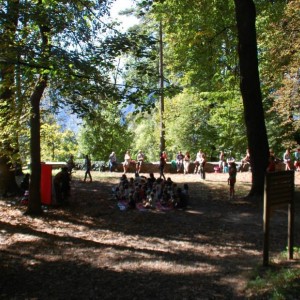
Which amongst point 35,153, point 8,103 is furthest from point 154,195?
point 8,103

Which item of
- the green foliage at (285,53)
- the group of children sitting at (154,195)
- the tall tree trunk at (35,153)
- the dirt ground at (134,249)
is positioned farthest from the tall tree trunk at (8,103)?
the green foliage at (285,53)

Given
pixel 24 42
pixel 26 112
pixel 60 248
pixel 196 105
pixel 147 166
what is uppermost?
pixel 196 105

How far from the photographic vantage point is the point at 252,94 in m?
14.7

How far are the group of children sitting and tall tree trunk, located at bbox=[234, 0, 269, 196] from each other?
8.96ft

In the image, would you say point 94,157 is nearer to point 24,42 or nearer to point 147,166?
point 147,166

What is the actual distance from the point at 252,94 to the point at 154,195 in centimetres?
506

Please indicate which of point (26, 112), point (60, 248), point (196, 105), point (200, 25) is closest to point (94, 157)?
point (196, 105)

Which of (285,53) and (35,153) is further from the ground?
(285,53)

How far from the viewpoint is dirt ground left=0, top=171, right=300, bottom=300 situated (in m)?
6.67

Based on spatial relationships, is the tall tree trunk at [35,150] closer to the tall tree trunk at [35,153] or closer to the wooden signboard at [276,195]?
the tall tree trunk at [35,153]

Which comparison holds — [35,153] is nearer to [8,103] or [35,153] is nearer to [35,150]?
[35,150]

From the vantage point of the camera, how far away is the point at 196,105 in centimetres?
3275

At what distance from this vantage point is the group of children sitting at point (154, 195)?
13805mm

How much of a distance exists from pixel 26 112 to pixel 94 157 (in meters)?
30.8
